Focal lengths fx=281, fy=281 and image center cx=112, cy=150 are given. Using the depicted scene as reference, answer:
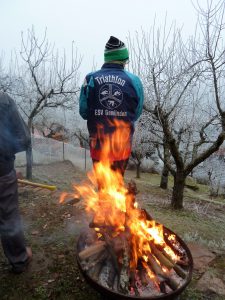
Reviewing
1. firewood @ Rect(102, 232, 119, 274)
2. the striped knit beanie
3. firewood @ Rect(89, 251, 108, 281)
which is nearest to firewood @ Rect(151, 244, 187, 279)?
firewood @ Rect(102, 232, 119, 274)

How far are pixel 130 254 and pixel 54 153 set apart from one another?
17.0 meters

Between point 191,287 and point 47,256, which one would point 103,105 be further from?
point 191,287

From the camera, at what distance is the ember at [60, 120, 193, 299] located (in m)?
2.98

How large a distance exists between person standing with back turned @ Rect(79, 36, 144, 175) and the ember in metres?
1.12

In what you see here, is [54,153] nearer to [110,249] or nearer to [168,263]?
[110,249]

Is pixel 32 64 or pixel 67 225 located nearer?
pixel 67 225

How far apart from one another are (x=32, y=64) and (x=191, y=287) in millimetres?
10362

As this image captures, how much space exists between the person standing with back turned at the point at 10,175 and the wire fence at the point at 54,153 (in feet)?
41.8

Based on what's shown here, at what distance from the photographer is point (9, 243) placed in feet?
11.9

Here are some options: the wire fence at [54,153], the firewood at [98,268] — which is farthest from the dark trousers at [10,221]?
the wire fence at [54,153]

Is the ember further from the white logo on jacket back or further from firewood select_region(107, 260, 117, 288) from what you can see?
the white logo on jacket back

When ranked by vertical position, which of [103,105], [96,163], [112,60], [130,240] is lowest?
[130,240]

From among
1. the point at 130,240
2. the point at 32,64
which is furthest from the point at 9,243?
the point at 32,64

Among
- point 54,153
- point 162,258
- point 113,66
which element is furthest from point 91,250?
point 54,153
